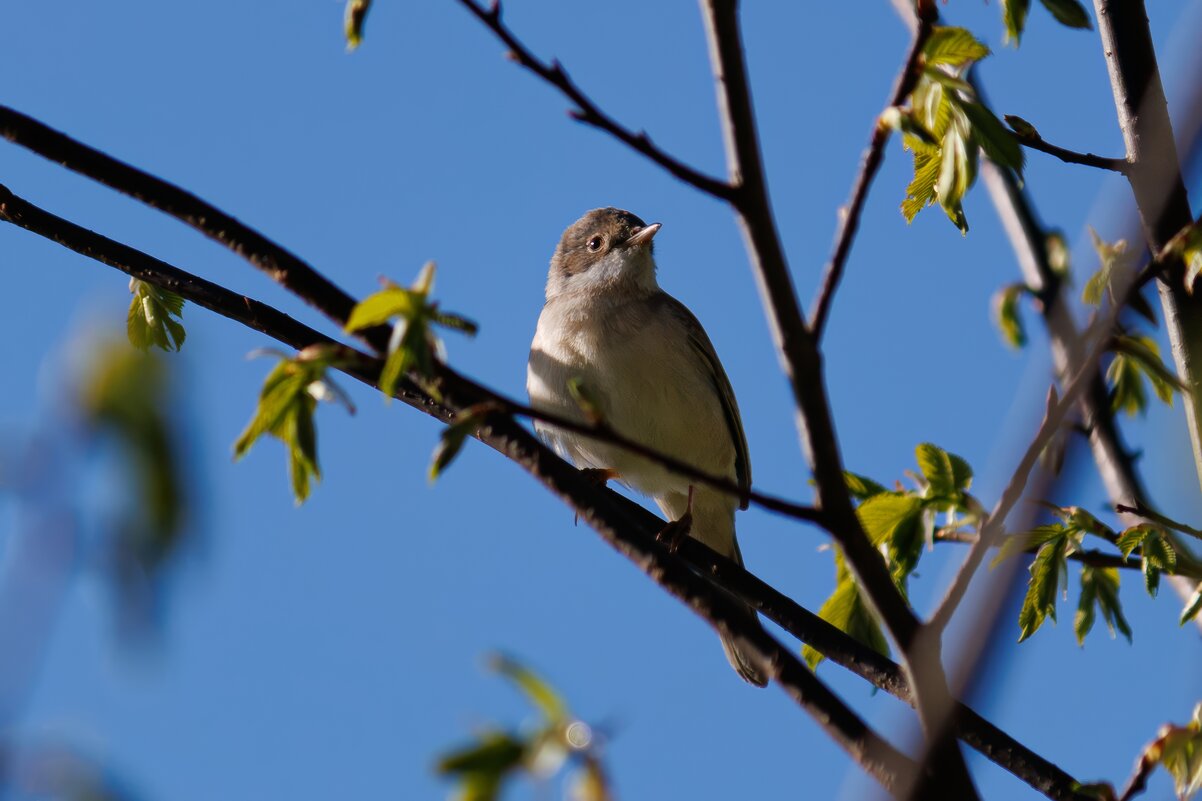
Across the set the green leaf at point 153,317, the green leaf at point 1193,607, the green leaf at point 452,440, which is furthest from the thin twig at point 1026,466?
the green leaf at point 153,317

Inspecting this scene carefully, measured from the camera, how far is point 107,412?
1.50m

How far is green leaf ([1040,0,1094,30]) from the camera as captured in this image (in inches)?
122

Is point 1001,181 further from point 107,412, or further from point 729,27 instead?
point 107,412

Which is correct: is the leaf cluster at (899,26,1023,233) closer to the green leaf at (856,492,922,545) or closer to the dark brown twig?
the dark brown twig

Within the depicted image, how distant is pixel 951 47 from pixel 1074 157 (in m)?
1.36

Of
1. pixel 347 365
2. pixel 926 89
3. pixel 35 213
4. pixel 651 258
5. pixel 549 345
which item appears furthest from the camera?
pixel 651 258

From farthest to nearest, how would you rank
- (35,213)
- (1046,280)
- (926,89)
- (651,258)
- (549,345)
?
(651,258) → (549,345) → (1046,280) → (35,213) → (926,89)

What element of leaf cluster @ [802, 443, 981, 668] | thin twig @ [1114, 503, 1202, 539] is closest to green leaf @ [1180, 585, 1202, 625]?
thin twig @ [1114, 503, 1202, 539]

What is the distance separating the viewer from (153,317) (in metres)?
3.98

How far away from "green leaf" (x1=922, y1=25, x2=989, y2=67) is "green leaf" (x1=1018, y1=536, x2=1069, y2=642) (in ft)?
6.05

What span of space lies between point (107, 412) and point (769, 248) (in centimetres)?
126

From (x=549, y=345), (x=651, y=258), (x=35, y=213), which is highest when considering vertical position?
(x=651, y=258)

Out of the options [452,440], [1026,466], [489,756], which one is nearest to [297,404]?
[452,440]

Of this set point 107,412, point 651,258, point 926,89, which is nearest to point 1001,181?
point 651,258
